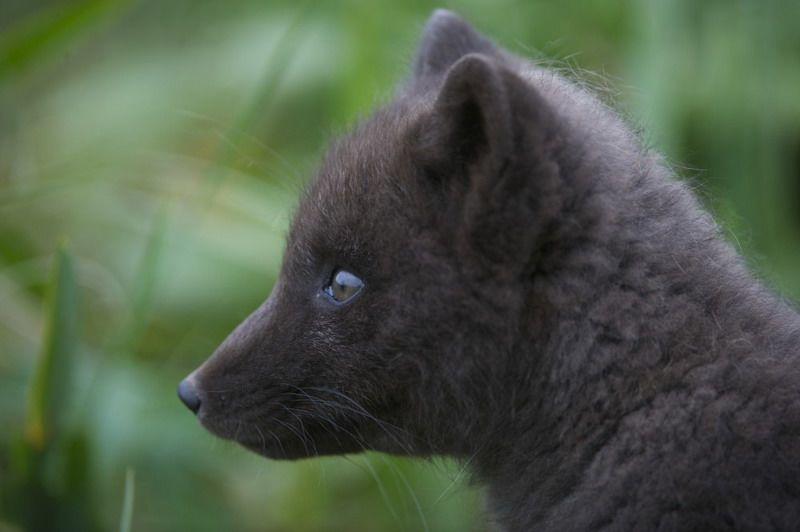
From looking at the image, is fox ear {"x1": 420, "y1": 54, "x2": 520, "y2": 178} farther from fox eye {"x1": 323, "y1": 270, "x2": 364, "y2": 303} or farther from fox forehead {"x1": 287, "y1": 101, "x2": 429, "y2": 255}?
fox eye {"x1": 323, "y1": 270, "x2": 364, "y2": 303}

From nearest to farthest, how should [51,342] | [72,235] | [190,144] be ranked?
[51,342], [72,235], [190,144]

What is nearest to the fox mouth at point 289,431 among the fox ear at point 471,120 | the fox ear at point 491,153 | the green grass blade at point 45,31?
the fox ear at point 491,153

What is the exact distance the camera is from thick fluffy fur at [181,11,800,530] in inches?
90.8

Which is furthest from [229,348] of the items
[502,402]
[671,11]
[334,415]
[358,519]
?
[671,11]

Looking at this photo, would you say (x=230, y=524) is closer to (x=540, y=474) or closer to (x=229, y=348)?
(x=229, y=348)

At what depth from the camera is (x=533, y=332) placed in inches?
96.9

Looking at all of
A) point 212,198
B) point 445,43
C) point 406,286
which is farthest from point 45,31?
point 406,286

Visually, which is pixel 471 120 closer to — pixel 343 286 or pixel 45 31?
pixel 343 286

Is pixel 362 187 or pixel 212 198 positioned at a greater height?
pixel 362 187

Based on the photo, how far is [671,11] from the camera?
425 centimetres

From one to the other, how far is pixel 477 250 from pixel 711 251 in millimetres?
535

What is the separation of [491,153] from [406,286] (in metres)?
0.37

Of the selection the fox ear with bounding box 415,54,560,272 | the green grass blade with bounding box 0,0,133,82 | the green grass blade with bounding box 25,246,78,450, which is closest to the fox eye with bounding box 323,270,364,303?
the fox ear with bounding box 415,54,560,272

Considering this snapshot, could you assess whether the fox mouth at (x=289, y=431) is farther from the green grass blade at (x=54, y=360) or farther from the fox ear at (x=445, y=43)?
the fox ear at (x=445, y=43)
